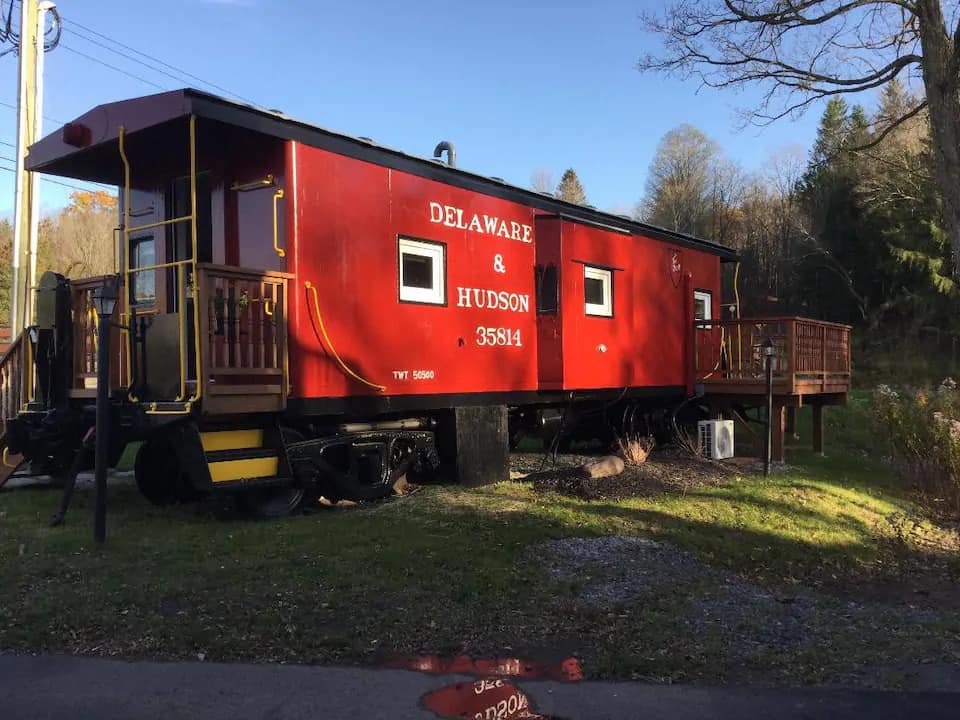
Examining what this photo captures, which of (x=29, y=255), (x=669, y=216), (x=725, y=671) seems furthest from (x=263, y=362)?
(x=669, y=216)

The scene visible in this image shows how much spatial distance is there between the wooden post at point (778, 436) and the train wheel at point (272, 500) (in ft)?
24.8

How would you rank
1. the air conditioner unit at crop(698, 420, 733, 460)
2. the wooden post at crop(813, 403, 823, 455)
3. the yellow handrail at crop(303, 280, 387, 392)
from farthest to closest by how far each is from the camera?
the wooden post at crop(813, 403, 823, 455), the air conditioner unit at crop(698, 420, 733, 460), the yellow handrail at crop(303, 280, 387, 392)

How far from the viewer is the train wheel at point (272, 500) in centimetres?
688

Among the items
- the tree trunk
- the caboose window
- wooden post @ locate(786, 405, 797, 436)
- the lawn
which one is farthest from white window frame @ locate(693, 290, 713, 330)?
the caboose window

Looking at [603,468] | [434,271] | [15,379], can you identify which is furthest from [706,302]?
[15,379]

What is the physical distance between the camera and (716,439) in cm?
1123

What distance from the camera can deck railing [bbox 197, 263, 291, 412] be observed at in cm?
587

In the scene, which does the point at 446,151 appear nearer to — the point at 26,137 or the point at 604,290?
the point at 604,290

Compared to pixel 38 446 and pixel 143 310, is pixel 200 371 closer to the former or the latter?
pixel 143 310

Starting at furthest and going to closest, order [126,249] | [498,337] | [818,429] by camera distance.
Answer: [818,429], [498,337], [126,249]

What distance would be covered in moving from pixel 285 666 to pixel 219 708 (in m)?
0.50

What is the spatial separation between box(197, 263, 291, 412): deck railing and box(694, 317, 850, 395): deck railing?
296 inches

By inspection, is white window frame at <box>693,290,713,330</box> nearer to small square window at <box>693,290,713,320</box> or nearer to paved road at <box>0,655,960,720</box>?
small square window at <box>693,290,713,320</box>

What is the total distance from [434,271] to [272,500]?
2.83 metres
